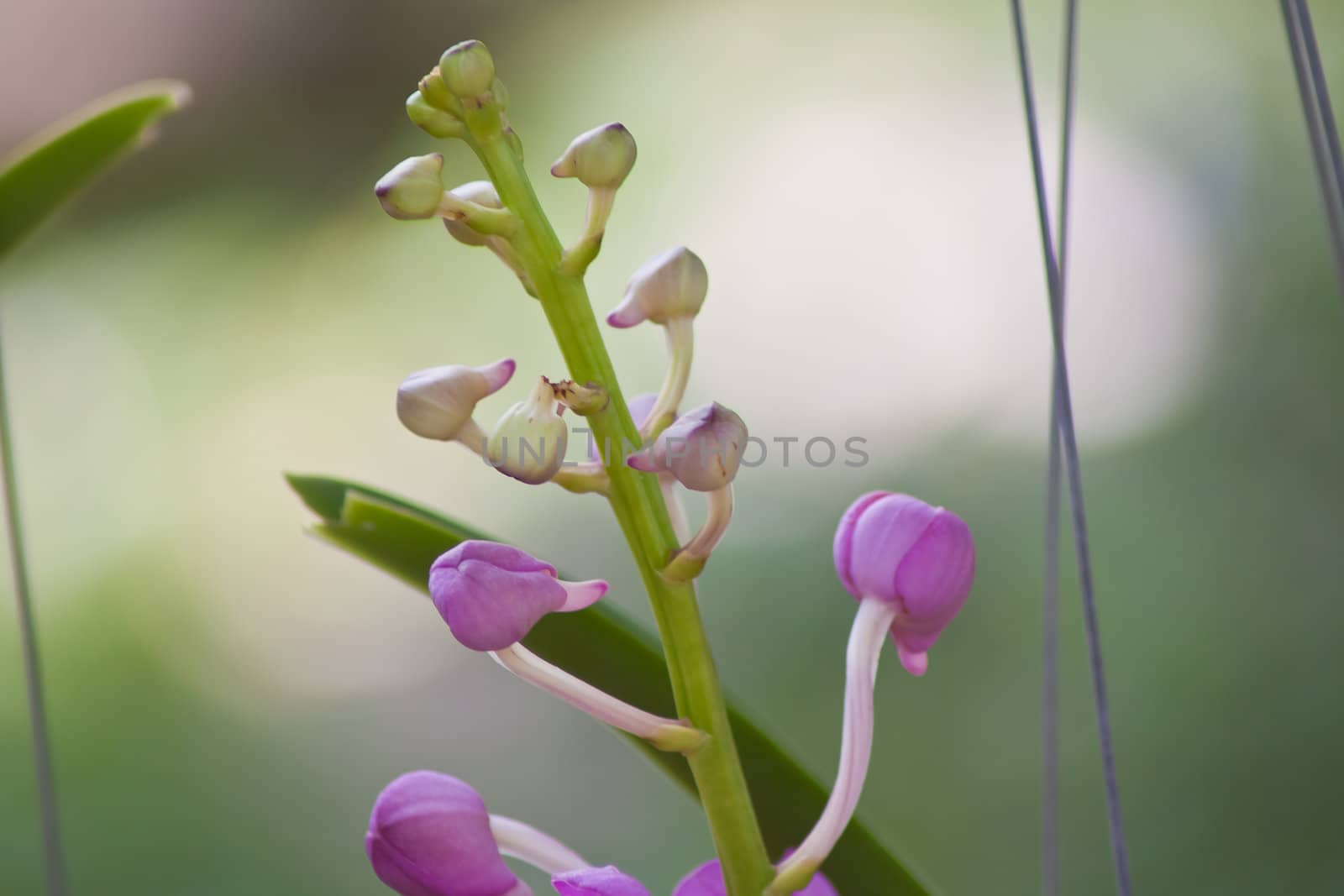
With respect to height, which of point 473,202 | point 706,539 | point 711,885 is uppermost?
point 473,202

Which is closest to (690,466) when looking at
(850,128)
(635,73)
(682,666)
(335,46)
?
(682,666)

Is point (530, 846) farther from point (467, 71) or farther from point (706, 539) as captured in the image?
point (467, 71)

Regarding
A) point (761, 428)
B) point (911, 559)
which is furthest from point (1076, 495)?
point (761, 428)

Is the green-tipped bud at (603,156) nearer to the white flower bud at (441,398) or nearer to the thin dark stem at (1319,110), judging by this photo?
the white flower bud at (441,398)

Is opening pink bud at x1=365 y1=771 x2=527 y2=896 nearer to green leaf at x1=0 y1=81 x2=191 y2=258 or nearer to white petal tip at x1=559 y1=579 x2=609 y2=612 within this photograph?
white petal tip at x1=559 y1=579 x2=609 y2=612

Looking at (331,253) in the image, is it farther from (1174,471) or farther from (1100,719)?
(1100,719)

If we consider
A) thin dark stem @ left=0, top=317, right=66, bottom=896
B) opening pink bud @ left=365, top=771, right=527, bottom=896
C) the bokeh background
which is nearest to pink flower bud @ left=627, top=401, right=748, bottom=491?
opening pink bud @ left=365, top=771, right=527, bottom=896
